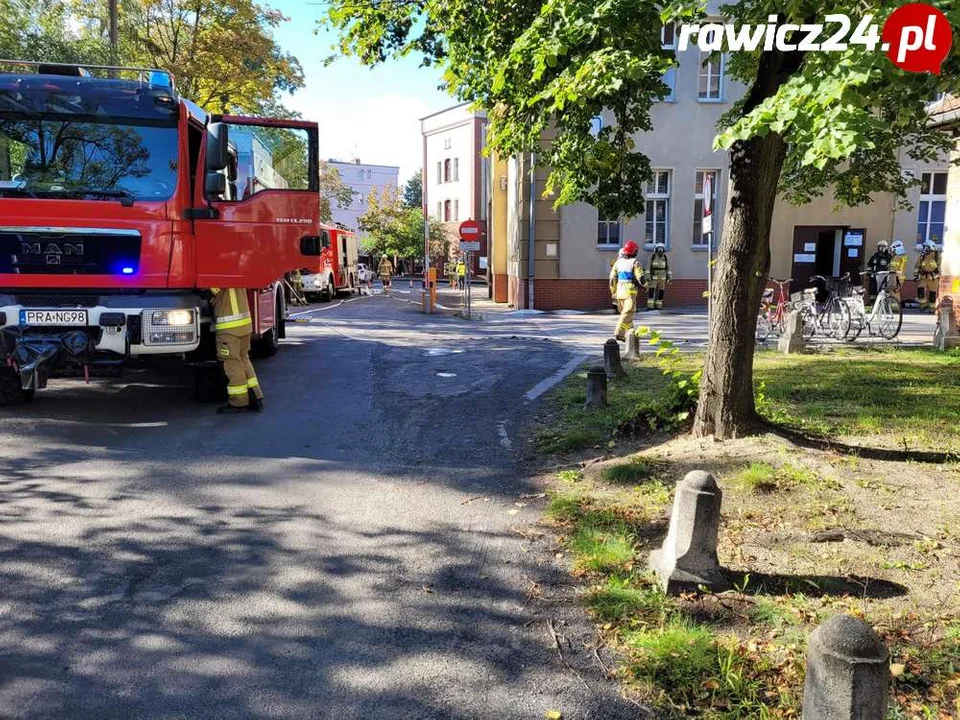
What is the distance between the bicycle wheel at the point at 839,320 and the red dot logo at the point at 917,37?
10682 millimetres

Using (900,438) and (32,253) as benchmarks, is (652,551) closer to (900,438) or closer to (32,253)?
(900,438)

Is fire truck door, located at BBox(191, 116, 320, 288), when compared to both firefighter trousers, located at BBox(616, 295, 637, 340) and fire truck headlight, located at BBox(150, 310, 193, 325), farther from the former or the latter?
firefighter trousers, located at BBox(616, 295, 637, 340)

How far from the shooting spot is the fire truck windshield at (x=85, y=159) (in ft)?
24.2

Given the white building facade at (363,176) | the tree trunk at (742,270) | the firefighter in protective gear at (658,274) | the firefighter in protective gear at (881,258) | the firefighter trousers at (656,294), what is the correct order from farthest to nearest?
1. the white building facade at (363,176)
2. the firefighter trousers at (656,294)
3. the firefighter in protective gear at (658,274)
4. the firefighter in protective gear at (881,258)
5. the tree trunk at (742,270)

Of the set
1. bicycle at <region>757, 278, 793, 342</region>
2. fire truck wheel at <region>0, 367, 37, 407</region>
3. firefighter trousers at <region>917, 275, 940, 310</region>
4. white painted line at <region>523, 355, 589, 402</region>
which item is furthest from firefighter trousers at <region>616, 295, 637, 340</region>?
firefighter trousers at <region>917, 275, 940, 310</region>

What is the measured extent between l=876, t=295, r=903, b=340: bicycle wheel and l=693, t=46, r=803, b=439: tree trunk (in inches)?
372

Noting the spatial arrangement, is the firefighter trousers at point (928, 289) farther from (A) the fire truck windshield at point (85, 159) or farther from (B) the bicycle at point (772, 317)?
(A) the fire truck windshield at point (85, 159)

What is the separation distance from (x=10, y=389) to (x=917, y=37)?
28.5 ft

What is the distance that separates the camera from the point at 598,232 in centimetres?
2286

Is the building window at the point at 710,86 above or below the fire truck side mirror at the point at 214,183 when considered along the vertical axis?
above

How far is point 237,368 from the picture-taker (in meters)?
8.02

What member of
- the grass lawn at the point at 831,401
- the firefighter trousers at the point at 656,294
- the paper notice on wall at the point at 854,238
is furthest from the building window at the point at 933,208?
the grass lawn at the point at 831,401

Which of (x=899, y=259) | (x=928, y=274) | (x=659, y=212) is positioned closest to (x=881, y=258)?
(x=899, y=259)

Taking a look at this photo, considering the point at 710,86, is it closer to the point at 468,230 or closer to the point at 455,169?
the point at 468,230
